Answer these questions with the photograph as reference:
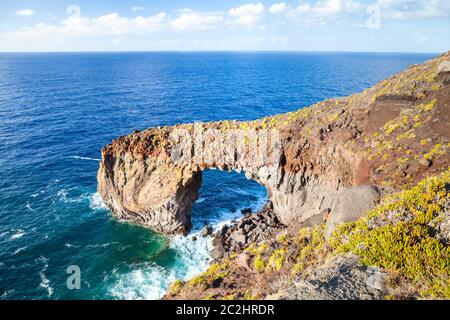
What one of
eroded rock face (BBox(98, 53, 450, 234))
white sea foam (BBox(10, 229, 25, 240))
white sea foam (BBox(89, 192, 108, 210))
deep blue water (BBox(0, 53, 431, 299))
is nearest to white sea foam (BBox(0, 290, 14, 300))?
deep blue water (BBox(0, 53, 431, 299))

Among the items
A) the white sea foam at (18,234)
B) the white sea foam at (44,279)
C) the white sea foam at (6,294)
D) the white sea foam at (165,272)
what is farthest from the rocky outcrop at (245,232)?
the white sea foam at (18,234)

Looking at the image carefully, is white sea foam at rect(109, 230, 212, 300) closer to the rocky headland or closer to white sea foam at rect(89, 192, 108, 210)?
the rocky headland

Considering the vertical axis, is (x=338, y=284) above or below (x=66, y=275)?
above

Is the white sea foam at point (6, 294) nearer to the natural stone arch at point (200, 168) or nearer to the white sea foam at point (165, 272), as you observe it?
→ the white sea foam at point (165, 272)

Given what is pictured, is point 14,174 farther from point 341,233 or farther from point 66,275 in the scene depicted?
point 341,233

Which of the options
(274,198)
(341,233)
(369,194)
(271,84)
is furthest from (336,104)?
(271,84)
